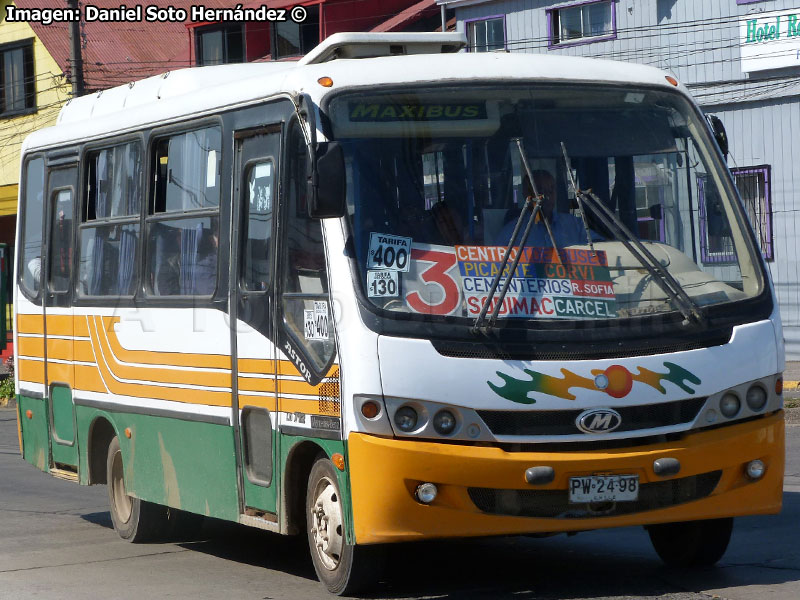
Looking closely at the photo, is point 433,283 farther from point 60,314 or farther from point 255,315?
point 60,314

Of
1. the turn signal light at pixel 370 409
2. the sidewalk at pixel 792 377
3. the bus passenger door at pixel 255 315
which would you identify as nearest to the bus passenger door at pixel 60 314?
the bus passenger door at pixel 255 315

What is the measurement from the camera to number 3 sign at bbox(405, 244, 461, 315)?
7.24 meters

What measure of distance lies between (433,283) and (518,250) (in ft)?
1.53

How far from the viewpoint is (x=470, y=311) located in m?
7.24

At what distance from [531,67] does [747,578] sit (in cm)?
286

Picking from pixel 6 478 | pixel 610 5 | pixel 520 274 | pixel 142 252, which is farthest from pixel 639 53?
pixel 520 274

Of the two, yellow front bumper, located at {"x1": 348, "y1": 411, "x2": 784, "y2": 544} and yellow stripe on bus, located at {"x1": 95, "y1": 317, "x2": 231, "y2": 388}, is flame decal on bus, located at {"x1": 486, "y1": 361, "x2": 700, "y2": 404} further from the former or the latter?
yellow stripe on bus, located at {"x1": 95, "y1": 317, "x2": 231, "y2": 388}

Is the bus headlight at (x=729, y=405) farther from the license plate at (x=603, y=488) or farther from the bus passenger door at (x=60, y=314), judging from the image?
the bus passenger door at (x=60, y=314)

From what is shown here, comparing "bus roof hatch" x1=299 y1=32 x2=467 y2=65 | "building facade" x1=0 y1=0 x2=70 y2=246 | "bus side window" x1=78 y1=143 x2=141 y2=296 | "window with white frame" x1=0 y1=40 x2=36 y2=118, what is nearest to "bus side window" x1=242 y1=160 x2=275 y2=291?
"bus roof hatch" x1=299 y1=32 x2=467 y2=65

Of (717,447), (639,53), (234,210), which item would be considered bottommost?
(717,447)

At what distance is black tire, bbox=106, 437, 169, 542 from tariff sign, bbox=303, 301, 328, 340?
3.08 m

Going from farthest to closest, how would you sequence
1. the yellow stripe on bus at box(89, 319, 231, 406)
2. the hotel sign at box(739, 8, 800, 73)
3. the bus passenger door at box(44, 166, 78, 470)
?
the hotel sign at box(739, 8, 800, 73) < the bus passenger door at box(44, 166, 78, 470) < the yellow stripe on bus at box(89, 319, 231, 406)

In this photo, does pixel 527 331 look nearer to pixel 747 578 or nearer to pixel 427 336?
pixel 427 336

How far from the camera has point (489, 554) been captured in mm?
9016
